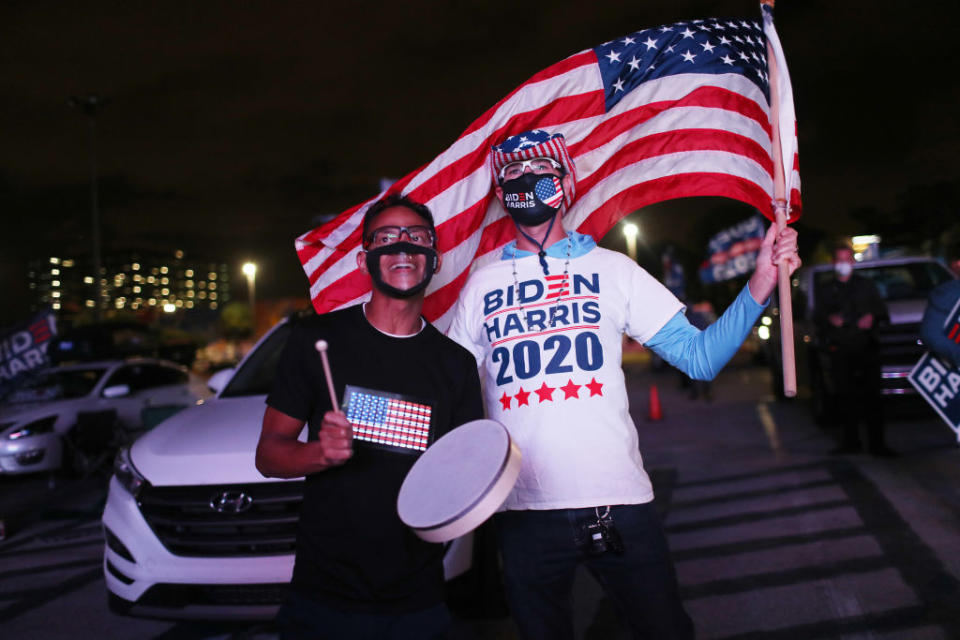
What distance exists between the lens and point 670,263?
2461 cm

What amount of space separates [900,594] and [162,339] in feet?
102

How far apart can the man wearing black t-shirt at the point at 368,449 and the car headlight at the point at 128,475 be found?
7.39ft

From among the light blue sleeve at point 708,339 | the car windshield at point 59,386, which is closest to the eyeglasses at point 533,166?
the light blue sleeve at point 708,339

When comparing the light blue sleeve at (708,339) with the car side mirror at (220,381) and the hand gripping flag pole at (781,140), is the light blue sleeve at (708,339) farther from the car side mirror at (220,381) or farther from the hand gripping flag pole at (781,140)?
the car side mirror at (220,381)

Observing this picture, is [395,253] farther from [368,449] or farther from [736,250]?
[736,250]

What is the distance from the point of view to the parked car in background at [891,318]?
1012 cm

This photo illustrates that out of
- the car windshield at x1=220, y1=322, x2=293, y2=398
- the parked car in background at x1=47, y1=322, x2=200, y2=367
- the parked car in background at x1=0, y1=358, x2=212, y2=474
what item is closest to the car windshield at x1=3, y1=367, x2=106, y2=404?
the parked car in background at x1=0, y1=358, x2=212, y2=474

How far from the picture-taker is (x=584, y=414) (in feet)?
8.48

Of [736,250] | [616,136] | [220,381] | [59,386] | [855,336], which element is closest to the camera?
[616,136]

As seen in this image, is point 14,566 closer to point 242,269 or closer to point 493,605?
point 493,605

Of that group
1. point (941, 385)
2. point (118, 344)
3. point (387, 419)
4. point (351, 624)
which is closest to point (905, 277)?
point (941, 385)

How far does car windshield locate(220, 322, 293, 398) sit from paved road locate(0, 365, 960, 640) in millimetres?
1573

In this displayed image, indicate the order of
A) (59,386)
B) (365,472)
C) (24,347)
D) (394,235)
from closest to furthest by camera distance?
(365,472) < (394,235) < (24,347) < (59,386)

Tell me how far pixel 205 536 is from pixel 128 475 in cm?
75
